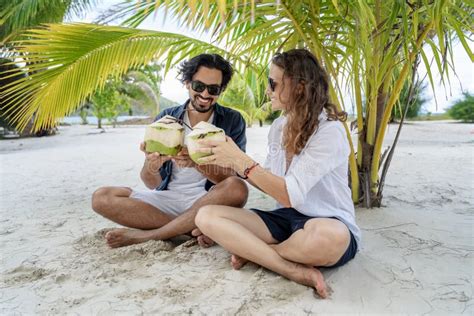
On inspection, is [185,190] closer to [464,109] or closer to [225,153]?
[225,153]

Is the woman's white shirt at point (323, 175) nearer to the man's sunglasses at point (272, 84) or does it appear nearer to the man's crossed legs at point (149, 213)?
the man's sunglasses at point (272, 84)

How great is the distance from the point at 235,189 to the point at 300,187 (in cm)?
50

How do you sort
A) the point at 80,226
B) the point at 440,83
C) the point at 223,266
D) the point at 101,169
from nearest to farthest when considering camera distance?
the point at 223,266 < the point at 440,83 < the point at 80,226 < the point at 101,169

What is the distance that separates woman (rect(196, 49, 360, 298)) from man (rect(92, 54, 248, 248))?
0.93 ft

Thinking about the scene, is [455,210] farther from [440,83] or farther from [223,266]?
[223,266]

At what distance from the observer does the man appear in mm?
1880

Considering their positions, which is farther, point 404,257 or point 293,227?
point 404,257

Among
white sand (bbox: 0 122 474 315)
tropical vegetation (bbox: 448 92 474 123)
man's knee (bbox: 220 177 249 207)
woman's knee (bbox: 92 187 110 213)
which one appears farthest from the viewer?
tropical vegetation (bbox: 448 92 474 123)

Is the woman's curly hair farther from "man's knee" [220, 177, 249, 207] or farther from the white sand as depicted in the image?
the white sand

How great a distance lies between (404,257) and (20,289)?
158cm

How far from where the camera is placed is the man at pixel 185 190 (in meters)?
1.88

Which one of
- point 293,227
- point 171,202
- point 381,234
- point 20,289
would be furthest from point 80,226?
point 381,234

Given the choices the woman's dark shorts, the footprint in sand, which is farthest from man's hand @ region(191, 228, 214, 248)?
the footprint in sand

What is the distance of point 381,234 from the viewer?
2.03 metres
